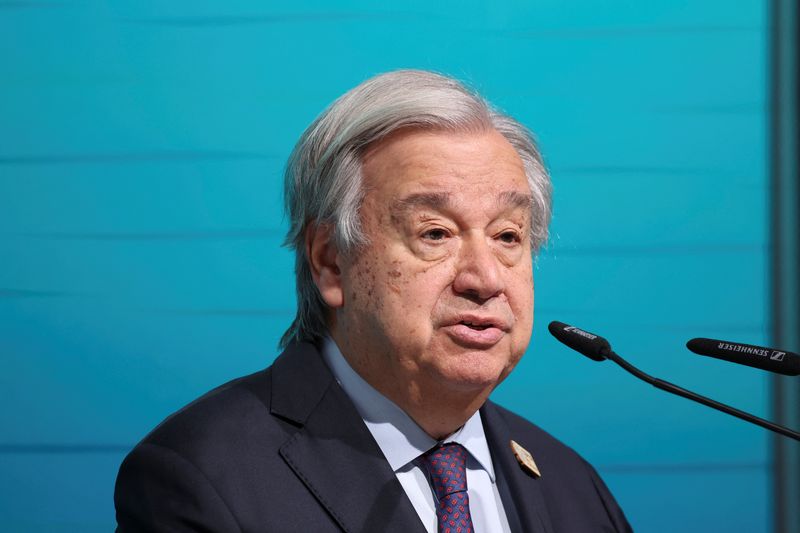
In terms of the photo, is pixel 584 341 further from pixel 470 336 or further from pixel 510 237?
pixel 510 237

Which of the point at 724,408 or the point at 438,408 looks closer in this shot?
the point at 724,408

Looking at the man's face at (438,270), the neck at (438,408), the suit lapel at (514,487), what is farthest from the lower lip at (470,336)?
the suit lapel at (514,487)

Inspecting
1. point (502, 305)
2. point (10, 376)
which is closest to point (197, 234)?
point (10, 376)

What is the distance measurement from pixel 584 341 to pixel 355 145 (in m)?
0.59

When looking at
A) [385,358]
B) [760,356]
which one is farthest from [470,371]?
[760,356]

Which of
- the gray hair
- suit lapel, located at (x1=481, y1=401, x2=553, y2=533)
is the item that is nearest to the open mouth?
the gray hair

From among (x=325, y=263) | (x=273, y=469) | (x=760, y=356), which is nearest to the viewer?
(x=760, y=356)

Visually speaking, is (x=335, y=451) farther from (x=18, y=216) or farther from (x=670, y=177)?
(x=670, y=177)

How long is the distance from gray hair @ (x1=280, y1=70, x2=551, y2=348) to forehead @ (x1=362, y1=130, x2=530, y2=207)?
22 mm

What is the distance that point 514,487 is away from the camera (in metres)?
1.96

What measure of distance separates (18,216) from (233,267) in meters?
0.52

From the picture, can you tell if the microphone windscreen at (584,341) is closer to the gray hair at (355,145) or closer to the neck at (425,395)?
the neck at (425,395)

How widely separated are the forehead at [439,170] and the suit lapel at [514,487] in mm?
479

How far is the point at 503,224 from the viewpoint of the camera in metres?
1.82
